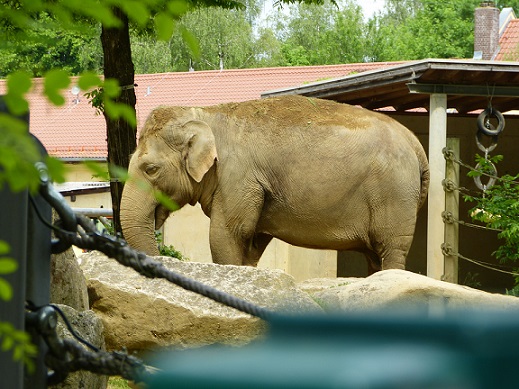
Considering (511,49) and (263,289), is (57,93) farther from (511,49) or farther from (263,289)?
(511,49)

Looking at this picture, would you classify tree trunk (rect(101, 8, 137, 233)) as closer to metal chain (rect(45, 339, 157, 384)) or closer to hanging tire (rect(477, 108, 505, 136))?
hanging tire (rect(477, 108, 505, 136))

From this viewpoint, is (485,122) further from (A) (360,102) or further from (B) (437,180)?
(A) (360,102)

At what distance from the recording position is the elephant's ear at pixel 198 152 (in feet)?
38.8

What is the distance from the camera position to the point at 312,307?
7594 millimetres

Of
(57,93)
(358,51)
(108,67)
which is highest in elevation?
(57,93)

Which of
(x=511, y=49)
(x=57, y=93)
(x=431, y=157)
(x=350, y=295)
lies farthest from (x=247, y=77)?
(x=57, y=93)

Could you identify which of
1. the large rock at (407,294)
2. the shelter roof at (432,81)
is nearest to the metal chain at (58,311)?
the large rock at (407,294)

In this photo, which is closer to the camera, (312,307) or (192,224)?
(312,307)

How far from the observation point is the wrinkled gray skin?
39.0 ft

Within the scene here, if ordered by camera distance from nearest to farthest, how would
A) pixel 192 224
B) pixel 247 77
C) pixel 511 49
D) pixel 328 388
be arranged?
1. pixel 328 388
2. pixel 192 224
3. pixel 247 77
4. pixel 511 49

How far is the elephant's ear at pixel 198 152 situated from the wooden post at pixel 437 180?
96.2 inches

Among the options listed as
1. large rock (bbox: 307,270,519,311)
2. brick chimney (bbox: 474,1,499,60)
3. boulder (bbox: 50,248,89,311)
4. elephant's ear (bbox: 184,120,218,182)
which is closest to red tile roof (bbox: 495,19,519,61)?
brick chimney (bbox: 474,1,499,60)

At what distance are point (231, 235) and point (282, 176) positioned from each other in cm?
89

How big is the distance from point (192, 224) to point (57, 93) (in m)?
19.3
